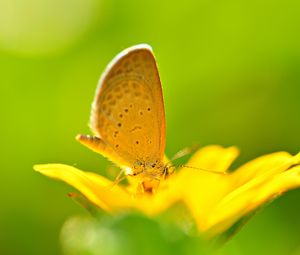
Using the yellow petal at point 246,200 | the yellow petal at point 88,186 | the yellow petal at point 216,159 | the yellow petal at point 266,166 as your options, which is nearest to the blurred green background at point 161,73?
the yellow petal at point 216,159

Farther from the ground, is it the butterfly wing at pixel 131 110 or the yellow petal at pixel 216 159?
the butterfly wing at pixel 131 110

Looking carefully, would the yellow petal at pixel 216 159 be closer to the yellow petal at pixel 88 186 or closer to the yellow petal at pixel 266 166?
the yellow petal at pixel 266 166

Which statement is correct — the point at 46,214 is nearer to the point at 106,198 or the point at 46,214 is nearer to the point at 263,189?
the point at 106,198

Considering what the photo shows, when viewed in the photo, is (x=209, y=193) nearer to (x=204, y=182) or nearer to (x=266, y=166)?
(x=204, y=182)

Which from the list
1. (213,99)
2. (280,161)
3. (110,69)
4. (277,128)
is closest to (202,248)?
(280,161)

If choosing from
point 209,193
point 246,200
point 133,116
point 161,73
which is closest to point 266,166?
point 209,193

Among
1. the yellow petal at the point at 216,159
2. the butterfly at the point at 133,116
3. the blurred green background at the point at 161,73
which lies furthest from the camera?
the blurred green background at the point at 161,73

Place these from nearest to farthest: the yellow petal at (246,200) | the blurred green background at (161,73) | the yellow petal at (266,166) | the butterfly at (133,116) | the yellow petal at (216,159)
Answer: the yellow petal at (246,200) → the yellow petal at (266,166) → the butterfly at (133,116) → the yellow petal at (216,159) → the blurred green background at (161,73)
